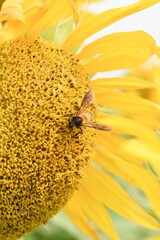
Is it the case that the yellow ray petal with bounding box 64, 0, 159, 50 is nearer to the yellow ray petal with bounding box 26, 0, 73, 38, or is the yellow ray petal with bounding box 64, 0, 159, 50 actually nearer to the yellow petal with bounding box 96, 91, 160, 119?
the yellow ray petal with bounding box 26, 0, 73, 38

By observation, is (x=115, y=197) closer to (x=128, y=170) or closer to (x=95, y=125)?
(x=128, y=170)

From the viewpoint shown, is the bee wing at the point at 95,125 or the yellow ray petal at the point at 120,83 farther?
the yellow ray petal at the point at 120,83

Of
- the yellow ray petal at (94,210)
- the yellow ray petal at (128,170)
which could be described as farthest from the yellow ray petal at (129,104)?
the yellow ray petal at (94,210)

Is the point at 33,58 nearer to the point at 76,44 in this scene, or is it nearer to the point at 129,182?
the point at 76,44

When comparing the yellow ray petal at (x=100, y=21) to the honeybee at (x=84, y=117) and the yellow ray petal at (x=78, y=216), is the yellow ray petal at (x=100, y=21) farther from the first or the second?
the yellow ray petal at (x=78, y=216)

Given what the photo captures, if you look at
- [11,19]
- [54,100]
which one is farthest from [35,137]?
[11,19]

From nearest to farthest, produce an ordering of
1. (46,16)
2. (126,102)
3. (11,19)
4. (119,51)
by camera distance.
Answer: (11,19)
(46,16)
(119,51)
(126,102)

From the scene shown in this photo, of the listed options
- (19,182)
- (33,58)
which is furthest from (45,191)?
(33,58)
